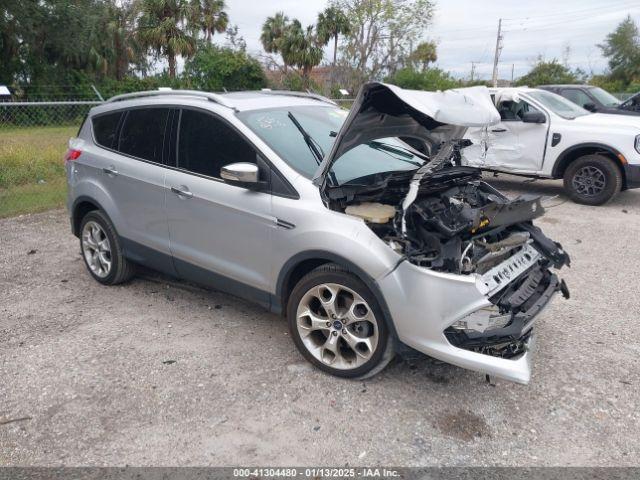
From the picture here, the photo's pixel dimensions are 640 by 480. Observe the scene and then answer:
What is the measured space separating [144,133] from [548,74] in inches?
1733

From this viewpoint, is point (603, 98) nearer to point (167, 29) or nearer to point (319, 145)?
point (319, 145)

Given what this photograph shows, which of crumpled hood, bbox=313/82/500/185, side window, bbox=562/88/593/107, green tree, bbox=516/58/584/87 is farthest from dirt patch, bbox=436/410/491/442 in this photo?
green tree, bbox=516/58/584/87

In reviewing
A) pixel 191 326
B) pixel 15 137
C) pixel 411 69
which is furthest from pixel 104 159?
pixel 411 69

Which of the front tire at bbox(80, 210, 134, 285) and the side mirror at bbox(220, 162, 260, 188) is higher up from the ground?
the side mirror at bbox(220, 162, 260, 188)

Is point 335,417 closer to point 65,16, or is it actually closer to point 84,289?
point 84,289

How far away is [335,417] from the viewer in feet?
10.1

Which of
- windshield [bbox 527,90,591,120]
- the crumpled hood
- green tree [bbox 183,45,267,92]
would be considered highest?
green tree [bbox 183,45,267,92]

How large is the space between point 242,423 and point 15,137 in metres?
11.3

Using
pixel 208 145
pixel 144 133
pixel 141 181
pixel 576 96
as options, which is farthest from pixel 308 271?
pixel 576 96

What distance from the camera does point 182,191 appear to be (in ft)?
13.3

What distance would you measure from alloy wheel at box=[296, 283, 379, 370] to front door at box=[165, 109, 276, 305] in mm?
427

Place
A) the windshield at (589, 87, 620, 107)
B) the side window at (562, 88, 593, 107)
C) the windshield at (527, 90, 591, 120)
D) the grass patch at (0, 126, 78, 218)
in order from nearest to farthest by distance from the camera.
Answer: the grass patch at (0, 126, 78, 218)
the windshield at (527, 90, 591, 120)
the side window at (562, 88, 593, 107)
the windshield at (589, 87, 620, 107)

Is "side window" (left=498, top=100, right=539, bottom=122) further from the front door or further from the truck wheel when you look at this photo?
the front door

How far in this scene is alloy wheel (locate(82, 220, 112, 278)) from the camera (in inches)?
195
